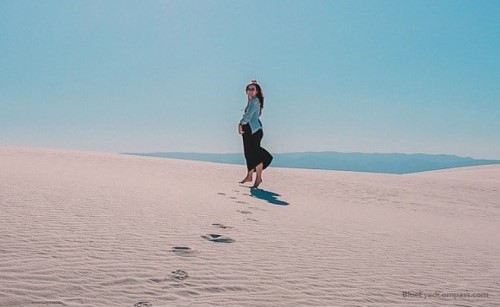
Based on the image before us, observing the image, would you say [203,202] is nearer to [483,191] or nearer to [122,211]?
[122,211]

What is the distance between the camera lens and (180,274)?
396 centimetres

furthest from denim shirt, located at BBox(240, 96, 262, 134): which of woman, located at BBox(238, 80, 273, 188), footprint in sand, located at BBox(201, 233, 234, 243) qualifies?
footprint in sand, located at BBox(201, 233, 234, 243)

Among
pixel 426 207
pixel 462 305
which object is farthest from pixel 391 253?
pixel 426 207

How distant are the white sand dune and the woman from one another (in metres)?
1.39

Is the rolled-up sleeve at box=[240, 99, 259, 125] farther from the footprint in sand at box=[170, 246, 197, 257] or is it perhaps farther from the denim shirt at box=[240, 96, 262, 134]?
the footprint in sand at box=[170, 246, 197, 257]

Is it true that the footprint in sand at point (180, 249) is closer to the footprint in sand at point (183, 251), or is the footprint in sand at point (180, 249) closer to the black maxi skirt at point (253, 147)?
the footprint in sand at point (183, 251)

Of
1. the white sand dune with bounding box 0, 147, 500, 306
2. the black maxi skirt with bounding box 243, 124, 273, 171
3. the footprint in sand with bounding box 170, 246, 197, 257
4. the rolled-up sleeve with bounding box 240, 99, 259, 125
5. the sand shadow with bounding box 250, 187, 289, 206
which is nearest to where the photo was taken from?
the white sand dune with bounding box 0, 147, 500, 306

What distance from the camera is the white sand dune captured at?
11.8 feet

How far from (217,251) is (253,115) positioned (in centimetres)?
634

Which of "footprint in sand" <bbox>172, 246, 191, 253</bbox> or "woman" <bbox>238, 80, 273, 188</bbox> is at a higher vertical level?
"woman" <bbox>238, 80, 273, 188</bbox>

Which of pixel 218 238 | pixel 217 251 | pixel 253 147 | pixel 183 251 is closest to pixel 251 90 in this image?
pixel 253 147

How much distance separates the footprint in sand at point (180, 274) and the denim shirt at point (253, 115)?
7.07m

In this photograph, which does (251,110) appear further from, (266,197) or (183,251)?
(183,251)

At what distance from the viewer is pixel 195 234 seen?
219 inches
